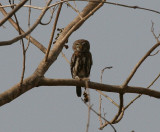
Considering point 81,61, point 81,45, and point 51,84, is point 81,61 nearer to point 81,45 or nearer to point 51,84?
point 81,45

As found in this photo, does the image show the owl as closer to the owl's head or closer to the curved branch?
the owl's head

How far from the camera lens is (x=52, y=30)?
164 inches

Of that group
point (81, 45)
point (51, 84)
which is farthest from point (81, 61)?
point (51, 84)

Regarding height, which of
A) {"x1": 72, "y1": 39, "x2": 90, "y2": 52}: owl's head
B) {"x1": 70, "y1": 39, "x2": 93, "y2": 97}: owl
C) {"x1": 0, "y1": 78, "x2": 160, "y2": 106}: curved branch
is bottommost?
{"x1": 0, "y1": 78, "x2": 160, "y2": 106}: curved branch

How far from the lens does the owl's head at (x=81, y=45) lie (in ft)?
24.2

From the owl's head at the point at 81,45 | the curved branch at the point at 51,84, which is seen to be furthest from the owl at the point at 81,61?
the curved branch at the point at 51,84

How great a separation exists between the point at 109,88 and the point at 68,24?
155cm

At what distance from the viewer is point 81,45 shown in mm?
7434

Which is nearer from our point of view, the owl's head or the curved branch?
the curved branch

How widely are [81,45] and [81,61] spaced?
0.40 metres

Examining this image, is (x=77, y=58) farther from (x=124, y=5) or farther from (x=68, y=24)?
(x=124, y=5)

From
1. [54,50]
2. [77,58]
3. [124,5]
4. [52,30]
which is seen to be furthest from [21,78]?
[77,58]

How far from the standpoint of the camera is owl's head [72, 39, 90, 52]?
7.38 m

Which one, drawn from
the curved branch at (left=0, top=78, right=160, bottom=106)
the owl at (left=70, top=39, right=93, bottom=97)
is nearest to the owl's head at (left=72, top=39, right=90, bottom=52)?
the owl at (left=70, top=39, right=93, bottom=97)
